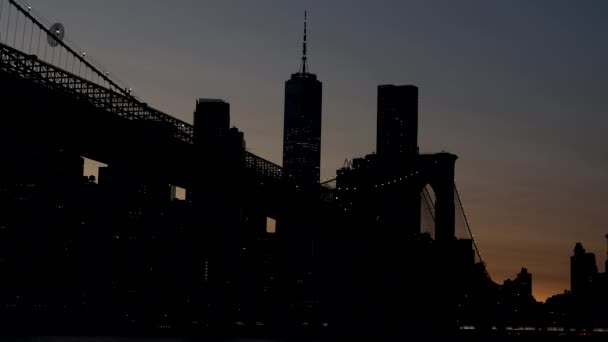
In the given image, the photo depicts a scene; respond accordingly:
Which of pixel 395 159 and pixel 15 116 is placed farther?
pixel 395 159

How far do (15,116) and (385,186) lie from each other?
38.4 meters

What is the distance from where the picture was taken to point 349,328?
5466cm

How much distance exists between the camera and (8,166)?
117 meters

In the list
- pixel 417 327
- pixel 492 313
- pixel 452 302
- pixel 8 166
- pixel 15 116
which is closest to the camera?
pixel 15 116

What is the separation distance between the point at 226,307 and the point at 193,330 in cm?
1072

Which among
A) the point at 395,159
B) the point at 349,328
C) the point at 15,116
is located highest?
the point at 395,159

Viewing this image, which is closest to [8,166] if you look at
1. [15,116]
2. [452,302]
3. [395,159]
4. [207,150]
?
[395,159]

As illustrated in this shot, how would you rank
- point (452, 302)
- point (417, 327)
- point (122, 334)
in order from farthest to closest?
1. point (122, 334)
2. point (452, 302)
3. point (417, 327)

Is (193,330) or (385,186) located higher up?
(385,186)

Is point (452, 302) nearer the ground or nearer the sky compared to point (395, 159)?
nearer the ground

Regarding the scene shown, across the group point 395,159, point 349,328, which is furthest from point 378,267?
point 395,159

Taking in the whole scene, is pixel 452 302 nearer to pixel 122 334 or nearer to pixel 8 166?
pixel 122 334

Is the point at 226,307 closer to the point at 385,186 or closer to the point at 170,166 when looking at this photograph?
the point at 385,186

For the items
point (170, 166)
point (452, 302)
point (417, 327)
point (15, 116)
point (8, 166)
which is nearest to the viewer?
point (15, 116)
